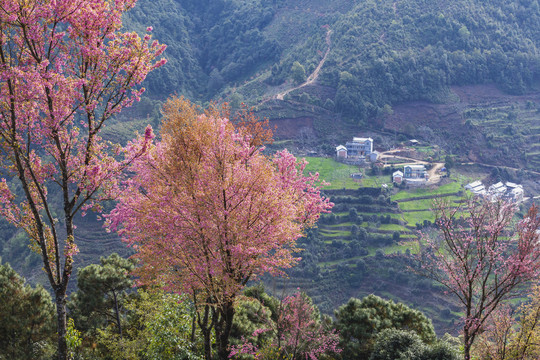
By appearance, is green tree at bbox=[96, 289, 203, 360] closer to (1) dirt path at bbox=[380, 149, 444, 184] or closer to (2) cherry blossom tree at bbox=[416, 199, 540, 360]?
(2) cherry blossom tree at bbox=[416, 199, 540, 360]

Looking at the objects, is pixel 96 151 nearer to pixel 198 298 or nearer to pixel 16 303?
pixel 198 298

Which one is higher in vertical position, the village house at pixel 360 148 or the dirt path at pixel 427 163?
the village house at pixel 360 148

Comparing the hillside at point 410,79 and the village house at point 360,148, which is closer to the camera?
the village house at point 360,148

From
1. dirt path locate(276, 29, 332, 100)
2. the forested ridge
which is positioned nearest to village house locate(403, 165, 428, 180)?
the forested ridge

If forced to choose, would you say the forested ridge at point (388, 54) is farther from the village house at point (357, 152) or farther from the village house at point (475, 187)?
the village house at point (475, 187)

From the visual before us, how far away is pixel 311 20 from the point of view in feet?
304

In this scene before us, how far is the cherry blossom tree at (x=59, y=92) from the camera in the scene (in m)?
6.30

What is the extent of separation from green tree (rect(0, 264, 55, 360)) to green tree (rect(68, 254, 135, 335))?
8.41ft

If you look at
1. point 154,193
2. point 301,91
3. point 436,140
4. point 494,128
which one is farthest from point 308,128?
point 154,193

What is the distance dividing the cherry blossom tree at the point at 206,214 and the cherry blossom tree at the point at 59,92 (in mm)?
1087

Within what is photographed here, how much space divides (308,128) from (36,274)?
4646cm

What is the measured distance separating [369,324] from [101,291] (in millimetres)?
10135

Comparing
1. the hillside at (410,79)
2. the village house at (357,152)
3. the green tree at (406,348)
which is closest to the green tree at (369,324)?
the green tree at (406,348)

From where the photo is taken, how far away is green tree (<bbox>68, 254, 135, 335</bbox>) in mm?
14633
